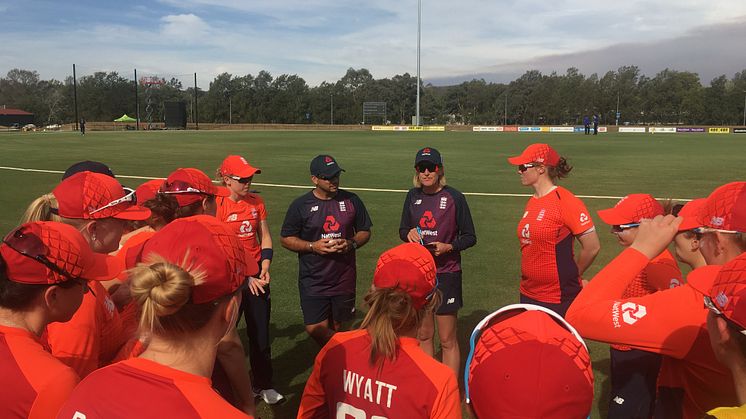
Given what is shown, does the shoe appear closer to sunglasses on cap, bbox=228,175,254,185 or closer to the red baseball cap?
sunglasses on cap, bbox=228,175,254,185

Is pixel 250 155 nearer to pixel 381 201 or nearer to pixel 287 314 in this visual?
pixel 381 201

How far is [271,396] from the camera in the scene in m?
4.84

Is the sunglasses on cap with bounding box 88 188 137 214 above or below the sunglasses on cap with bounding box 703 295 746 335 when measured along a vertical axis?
above

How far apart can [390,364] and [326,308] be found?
291 cm

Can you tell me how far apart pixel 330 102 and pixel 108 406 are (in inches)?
4730

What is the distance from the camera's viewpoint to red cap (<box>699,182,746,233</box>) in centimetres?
222

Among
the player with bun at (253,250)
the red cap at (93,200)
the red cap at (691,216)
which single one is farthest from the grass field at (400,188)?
the red cap at (691,216)

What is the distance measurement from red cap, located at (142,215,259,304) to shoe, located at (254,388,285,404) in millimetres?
3282

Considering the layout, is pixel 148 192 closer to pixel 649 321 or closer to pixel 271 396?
pixel 271 396

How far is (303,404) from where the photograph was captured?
2648mm

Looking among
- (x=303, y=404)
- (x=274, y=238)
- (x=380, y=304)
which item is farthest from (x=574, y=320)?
(x=274, y=238)

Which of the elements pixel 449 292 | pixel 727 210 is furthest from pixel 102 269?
pixel 449 292

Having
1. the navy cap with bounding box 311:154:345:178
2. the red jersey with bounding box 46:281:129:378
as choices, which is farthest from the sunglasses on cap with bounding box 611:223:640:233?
the red jersey with bounding box 46:281:129:378

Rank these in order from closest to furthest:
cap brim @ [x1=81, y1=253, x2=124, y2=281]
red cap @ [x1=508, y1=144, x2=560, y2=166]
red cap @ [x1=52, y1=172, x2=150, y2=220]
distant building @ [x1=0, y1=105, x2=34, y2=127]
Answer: cap brim @ [x1=81, y1=253, x2=124, y2=281] → red cap @ [x1=52, y1=172, x2=150, y2=220] → red cap @ [x1=508, y1=144, x2=560, y2=166] → distant building @ [x1=0, y1=105, x2=34, y2=127]
